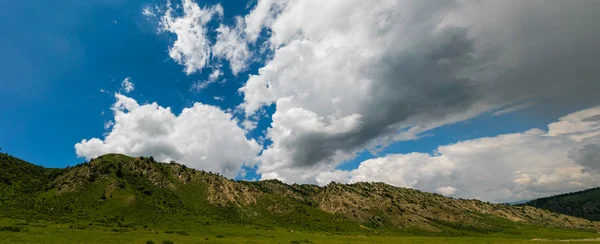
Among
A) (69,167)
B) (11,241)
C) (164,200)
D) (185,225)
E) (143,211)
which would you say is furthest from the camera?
(69,167)

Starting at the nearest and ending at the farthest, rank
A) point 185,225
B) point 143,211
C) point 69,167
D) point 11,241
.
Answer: point 11,241 → point 185,225 → point 143,211 → point 69,167

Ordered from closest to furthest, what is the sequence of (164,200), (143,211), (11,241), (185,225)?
(11,241) < (185,225) < (143,211) < (164,200)

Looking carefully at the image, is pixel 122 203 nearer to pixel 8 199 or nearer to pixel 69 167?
pixel 8 199

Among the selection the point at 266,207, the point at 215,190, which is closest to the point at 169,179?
the point at 215,190

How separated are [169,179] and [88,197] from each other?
49720mm

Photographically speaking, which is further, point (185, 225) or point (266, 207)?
point (266, 207)

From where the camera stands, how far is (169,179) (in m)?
183

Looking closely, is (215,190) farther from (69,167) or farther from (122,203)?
(69,167)

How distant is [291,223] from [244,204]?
116ft

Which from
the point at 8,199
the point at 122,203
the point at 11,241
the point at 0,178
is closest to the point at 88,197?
the point at 122,203

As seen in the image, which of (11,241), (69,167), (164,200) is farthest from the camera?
(69,167)

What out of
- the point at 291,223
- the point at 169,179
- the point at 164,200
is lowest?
the point at 291,223

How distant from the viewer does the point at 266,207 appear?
181 meters

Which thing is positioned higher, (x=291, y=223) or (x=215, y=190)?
(x=215, y=190)
